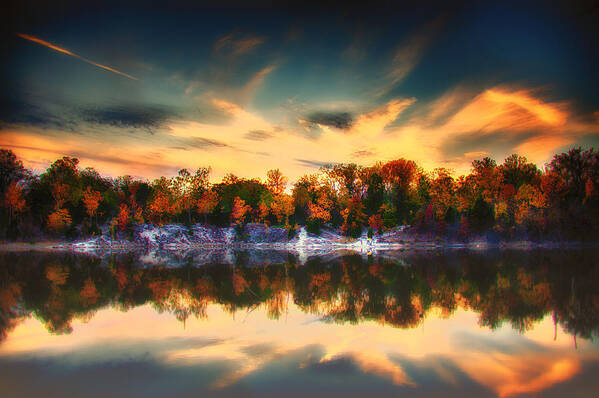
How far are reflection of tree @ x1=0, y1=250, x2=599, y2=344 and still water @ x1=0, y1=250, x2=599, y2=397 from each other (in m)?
0.09

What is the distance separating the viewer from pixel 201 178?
223 ft

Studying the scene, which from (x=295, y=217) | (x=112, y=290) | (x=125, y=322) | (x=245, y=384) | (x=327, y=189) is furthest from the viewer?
(x=327, y=189)

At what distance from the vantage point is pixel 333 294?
13773 millimetres

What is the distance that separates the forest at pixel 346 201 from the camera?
5428cm

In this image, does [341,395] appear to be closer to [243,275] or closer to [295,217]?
[243,275]

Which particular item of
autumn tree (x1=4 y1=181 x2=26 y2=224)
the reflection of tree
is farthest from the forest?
the reflection of tree

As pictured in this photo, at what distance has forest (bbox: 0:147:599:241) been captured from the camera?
54.3m

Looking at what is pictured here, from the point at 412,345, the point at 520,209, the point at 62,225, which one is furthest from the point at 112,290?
the point at 520,209

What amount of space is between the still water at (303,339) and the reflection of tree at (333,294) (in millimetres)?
88

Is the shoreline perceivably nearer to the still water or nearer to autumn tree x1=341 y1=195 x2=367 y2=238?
autumn tree x1=341 y1=195 x2=367 y2=238

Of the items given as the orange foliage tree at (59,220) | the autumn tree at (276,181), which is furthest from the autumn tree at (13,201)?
the autumn tree at (276,181)

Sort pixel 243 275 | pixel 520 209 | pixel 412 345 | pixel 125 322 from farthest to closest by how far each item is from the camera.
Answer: pixel 520 209 → pixel 243 275 → pixel 125 322 → pixel 412 345

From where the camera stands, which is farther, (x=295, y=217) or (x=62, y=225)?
(x=295, y=217)

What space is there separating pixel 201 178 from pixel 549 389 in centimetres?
6734
